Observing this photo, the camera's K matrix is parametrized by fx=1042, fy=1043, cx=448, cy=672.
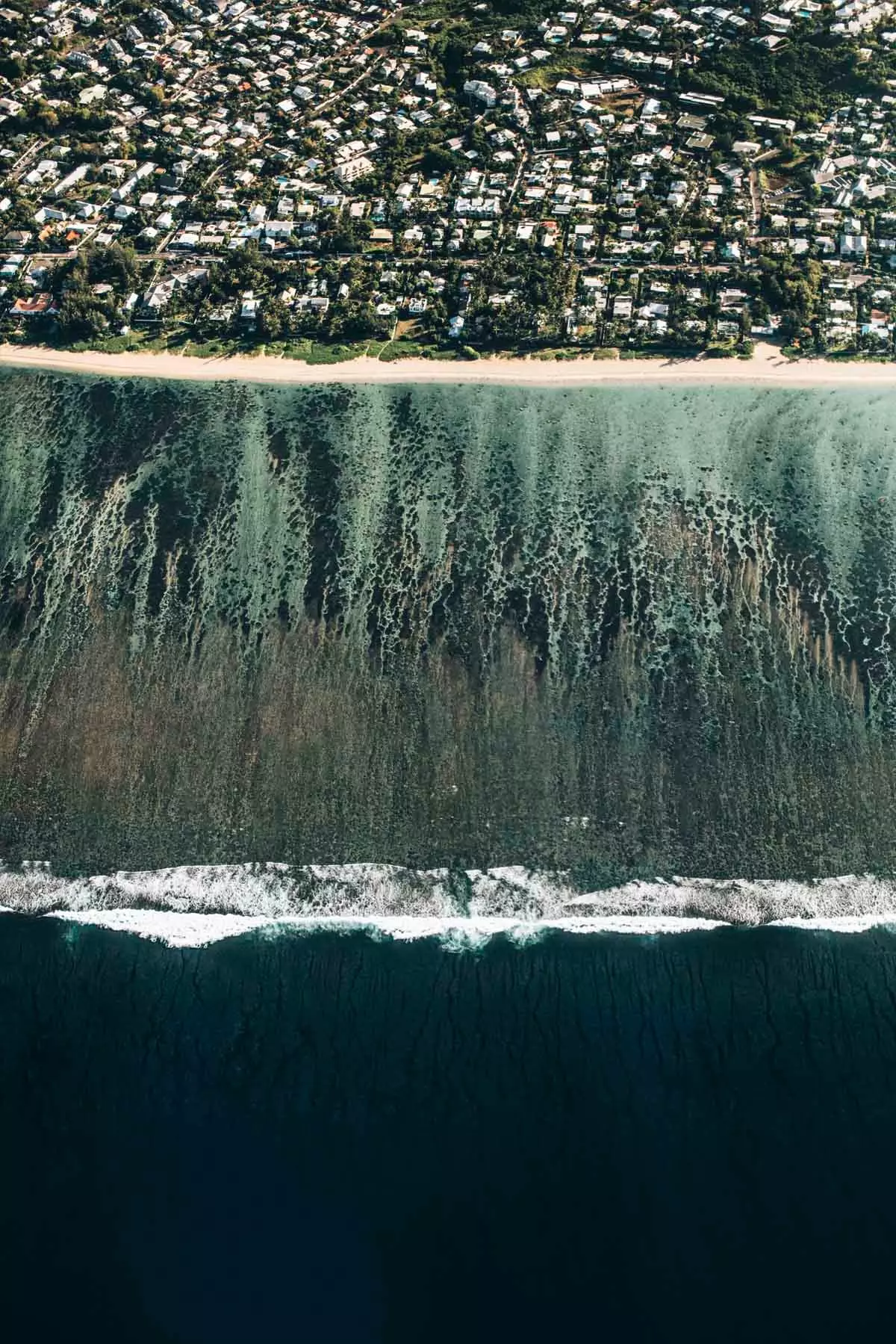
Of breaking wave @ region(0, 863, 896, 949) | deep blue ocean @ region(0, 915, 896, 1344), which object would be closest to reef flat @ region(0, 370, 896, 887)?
breaking wave @ region(0, 863, 896, 949)

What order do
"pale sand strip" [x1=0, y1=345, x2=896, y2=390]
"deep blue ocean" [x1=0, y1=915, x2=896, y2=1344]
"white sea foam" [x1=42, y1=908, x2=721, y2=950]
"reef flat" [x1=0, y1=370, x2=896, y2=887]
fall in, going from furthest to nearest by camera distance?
"pale sand strip" [x1=0, y1=345, x2=896, y2=390], "reef flat" [x1=0, y1=370, x2=896, y2=887], "white sea foam" [x1=42, y1=908, x2=721, y2=950], "deep blue ocean" [x1=0, y1=915, x2=896, y2=1344]

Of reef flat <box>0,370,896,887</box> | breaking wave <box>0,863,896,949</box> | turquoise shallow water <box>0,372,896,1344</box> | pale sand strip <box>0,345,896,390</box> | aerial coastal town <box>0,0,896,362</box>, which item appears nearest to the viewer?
turquoise shallow water <box>0,372,896,1344</box>

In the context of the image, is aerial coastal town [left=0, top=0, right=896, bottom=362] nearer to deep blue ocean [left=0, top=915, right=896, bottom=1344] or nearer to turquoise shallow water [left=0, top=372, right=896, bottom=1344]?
turquoise shallow water [left=0, top=372, right=896, bottom=1344]

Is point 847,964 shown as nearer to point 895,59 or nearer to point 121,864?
point 121,864

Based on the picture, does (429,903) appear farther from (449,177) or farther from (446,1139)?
(449,177)

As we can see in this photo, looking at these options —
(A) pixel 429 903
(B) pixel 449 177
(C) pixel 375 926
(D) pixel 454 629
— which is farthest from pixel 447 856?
(B) pixel 449 177

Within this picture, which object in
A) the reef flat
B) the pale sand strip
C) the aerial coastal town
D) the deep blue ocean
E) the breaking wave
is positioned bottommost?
the deep blue ocean
